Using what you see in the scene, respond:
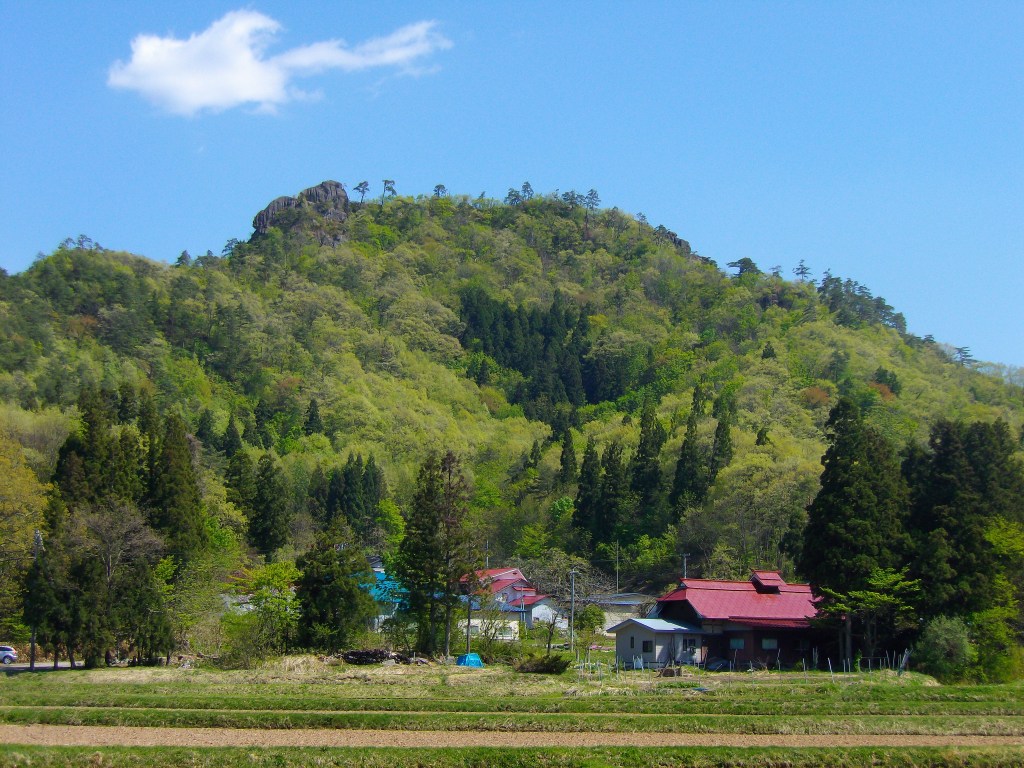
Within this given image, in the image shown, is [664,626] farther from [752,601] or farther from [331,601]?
[331,601]

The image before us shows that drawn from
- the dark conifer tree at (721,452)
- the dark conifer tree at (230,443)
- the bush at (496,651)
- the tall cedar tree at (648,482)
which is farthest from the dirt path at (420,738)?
the dark conifer tree at (230,443)

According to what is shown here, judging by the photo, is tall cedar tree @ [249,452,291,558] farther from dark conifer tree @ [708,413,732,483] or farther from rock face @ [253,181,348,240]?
rock face @ [253,181,348,240]

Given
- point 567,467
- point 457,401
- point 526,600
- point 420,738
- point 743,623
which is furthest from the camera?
point 457,401

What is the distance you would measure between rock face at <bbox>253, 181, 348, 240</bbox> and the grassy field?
134556mm

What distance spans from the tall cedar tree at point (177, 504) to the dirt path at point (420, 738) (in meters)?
27.5

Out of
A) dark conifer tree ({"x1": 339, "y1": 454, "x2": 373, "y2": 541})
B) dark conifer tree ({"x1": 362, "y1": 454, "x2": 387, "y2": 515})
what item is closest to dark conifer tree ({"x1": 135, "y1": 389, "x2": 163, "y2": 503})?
dark conifer tree ({"x1": 339, "y1": 454, "x2": 373, "y2": 541})

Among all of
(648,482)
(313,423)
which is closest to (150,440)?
(648,482)

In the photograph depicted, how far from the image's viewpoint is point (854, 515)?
42.3 m

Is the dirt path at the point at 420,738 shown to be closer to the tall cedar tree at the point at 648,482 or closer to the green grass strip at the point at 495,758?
the green grass strip at the point at 495,758

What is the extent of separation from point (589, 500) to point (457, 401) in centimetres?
4625

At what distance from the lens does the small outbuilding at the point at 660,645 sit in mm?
43219

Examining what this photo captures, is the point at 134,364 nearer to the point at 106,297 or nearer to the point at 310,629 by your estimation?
the point at 106,297

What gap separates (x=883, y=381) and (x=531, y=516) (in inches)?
1891

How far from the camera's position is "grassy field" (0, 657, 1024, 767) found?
68.3 ft
